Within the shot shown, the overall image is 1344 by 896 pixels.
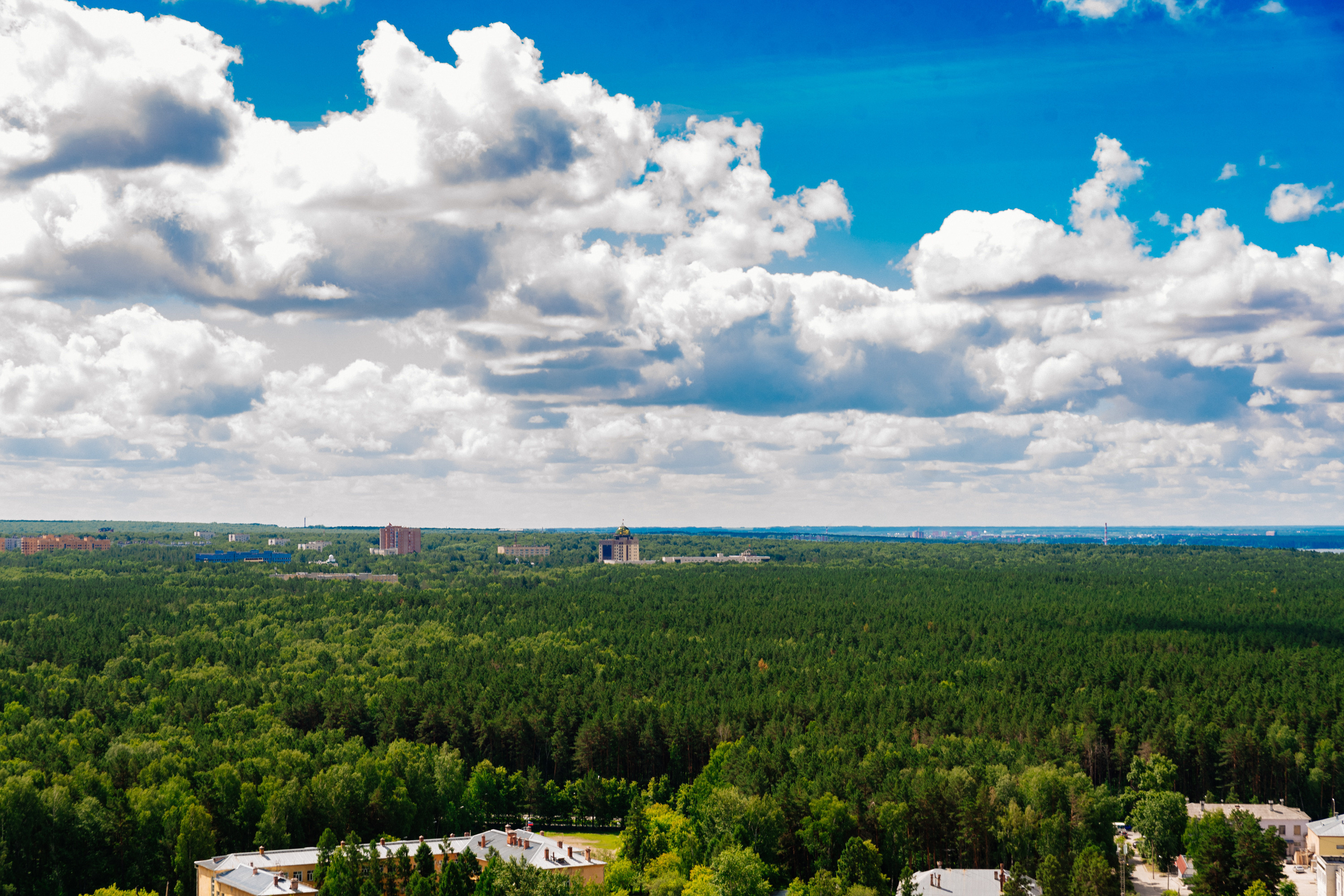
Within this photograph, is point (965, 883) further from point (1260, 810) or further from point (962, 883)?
point (1260, 810)

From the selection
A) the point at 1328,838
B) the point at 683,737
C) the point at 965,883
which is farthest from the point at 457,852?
the point at 1328,838

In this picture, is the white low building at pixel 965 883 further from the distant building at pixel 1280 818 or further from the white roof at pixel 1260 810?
the white roof at pixel 1260 810

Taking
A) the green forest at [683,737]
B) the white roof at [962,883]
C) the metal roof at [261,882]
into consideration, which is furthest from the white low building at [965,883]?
the metal roof at [261,882]

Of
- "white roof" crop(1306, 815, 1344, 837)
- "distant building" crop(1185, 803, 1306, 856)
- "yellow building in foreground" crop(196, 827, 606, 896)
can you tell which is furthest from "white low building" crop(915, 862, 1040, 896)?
"white roof" crop(1306, 815, 1344, 837)

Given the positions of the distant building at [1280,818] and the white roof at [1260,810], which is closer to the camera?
the distant building at [1280,818]

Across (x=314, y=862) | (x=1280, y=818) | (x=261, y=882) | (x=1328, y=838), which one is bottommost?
(x=1280, y=818)

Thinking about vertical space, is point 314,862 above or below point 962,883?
above
